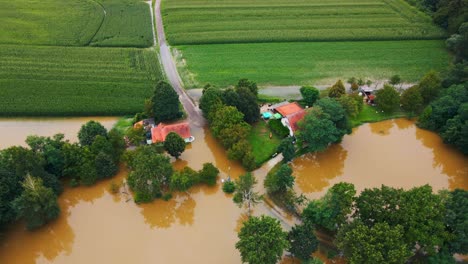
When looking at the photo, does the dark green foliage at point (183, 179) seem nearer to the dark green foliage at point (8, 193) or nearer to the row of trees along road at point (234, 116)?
the row of trees along road at point (234, 116)

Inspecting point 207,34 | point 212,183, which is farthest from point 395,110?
point 207,34

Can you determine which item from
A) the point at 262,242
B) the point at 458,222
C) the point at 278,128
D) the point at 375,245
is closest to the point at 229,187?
the point at 262,242

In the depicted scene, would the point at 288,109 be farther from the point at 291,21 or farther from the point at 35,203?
the point at 35,203

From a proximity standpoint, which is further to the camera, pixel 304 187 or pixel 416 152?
pixel 416 152

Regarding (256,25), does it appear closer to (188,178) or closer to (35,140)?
(188,178)

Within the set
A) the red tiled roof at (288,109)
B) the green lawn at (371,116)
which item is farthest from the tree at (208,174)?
the green lawn at (371,116)

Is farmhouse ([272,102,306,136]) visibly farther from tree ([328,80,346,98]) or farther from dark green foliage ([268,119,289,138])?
tree ([328,80,346,98])

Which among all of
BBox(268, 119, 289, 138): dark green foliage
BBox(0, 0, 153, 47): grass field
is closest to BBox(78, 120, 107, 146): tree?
BBox(268, 119, 289, 138): dark green foliage
